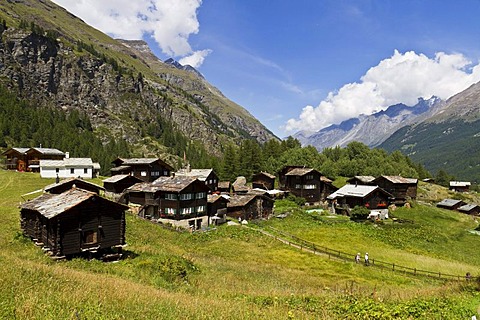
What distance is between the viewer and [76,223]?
28016mm

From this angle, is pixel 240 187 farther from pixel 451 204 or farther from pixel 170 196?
pixel 451 204

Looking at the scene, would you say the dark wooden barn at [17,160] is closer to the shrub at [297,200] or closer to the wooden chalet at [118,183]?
the wooden chalet at [118,183]

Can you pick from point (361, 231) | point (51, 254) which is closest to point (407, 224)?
point (361, 231)

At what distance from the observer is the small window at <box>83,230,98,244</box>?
2853cm

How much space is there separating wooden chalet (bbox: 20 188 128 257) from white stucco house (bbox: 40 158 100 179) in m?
56.6

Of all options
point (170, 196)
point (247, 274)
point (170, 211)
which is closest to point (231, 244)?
point (170, 211)

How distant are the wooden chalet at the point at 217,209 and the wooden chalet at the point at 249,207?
8.71 ft

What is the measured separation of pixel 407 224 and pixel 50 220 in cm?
6277

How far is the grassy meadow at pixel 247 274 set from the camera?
11767 mm

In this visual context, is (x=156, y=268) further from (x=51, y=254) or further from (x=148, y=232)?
(x=148, y=232)

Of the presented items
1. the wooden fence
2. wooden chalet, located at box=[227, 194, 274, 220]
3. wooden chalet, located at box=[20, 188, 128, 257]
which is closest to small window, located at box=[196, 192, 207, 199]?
wooden chalet, located at box=[227, 194, 274, 220]

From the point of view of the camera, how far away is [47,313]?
31.8ft

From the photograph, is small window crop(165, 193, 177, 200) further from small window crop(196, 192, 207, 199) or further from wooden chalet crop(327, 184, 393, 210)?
wooden chalet crop(327, 184, 393, 210)

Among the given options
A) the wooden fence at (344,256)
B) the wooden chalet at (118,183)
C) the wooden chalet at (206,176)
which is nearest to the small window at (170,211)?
the wooden fence at (344,256)
